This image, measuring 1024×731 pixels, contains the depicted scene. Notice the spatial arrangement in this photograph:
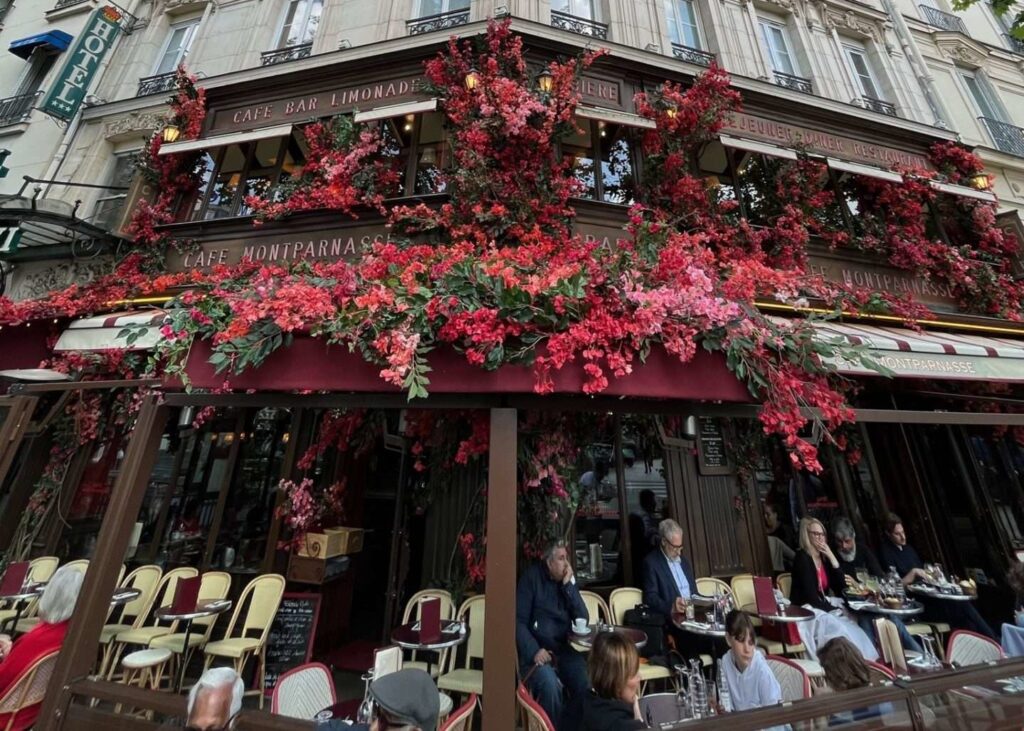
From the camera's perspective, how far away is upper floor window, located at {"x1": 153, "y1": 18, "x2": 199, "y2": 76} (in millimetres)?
10086

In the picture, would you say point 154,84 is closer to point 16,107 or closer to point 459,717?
point 16,107

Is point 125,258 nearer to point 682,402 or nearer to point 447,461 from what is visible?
point 447,461

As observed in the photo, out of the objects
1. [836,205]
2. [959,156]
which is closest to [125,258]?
[836,205]

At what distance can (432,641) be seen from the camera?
3.82m

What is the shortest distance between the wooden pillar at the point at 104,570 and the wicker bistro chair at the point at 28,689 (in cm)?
32

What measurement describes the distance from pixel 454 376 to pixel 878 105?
12571mm

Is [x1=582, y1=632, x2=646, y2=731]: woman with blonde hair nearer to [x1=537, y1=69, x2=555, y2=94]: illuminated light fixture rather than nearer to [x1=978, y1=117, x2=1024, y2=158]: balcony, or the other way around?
[x1=537, y1=69, x2=555, y2=94]: illuminated light fixture

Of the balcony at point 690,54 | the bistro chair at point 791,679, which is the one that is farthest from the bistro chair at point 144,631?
the balcony at point 690,54

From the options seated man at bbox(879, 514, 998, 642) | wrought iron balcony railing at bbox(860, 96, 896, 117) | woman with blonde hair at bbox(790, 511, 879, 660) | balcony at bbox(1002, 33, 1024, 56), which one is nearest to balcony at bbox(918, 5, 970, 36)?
balcony at bbox(1002, 33, 1024, 56)

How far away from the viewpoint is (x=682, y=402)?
3.35m

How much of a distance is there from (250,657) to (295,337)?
407 centimetres

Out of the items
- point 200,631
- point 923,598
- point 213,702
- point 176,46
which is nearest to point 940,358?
point 923,598

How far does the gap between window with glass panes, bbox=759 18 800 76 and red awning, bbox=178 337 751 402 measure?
34.1ft

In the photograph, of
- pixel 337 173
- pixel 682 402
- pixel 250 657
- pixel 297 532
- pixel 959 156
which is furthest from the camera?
pixel 959 156
